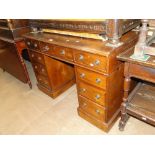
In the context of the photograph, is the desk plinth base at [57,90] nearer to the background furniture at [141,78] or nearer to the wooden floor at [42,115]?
the wooden floor at [42,115]

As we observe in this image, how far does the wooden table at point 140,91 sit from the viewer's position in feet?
3.79

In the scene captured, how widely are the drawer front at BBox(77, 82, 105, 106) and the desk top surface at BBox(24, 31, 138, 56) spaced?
0.42m

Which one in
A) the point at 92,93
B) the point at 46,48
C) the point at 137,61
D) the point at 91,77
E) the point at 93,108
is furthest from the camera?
the point at 46,48

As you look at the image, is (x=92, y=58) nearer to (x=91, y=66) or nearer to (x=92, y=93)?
(x=91, y=66)

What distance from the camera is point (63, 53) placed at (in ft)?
5.27

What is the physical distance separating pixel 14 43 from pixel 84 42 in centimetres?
124

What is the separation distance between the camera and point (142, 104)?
152 centimetres

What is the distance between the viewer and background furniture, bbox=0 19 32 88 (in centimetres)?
216

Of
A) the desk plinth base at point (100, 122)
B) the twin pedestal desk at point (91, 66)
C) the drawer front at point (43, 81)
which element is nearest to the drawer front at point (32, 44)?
the twin pedestal desk at point (91, 66)

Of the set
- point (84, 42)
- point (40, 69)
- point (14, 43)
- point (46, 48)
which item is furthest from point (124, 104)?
point (14, 43)

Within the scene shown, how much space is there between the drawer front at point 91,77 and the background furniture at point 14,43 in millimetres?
1182

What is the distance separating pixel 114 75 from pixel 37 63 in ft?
4.10

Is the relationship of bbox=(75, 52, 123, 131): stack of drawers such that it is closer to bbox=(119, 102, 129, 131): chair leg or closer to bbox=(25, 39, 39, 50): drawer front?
bbox=(119, 102, 129, 131): chair leg
